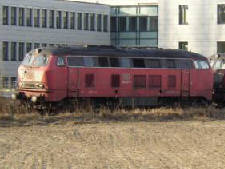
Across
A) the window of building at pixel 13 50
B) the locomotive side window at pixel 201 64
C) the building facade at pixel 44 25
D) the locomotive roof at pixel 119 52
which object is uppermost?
the building facade at pixel 44 25

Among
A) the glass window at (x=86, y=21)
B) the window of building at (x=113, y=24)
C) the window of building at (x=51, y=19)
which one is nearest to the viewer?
the window of building at (x=51, y=19)

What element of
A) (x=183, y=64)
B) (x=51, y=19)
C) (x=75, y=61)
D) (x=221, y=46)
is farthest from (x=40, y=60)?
(x=51, y=19)

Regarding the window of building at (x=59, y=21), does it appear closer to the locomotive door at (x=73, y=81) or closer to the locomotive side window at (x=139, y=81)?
the locomotive side window at (x=139, y=81)

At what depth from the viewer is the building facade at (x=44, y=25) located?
7381 centimetres

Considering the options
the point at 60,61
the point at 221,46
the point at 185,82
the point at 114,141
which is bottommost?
the point at 114,141

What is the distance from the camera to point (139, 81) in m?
29.5

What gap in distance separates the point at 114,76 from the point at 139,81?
4.36 ft

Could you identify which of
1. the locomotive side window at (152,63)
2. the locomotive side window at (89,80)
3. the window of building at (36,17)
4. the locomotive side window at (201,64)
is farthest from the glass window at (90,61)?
the window of building at (36,17)

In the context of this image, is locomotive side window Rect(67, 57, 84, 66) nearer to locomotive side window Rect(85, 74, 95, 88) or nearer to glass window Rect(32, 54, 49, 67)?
locomotive side window Rect(85, 74, 95, 88)

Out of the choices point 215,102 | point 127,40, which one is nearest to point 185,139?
point 215,102

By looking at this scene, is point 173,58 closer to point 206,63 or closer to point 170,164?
point 206,63

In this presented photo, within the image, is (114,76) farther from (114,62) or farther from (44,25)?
(44,25)

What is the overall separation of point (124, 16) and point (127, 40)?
2966mm

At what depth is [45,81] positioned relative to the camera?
26.8m
